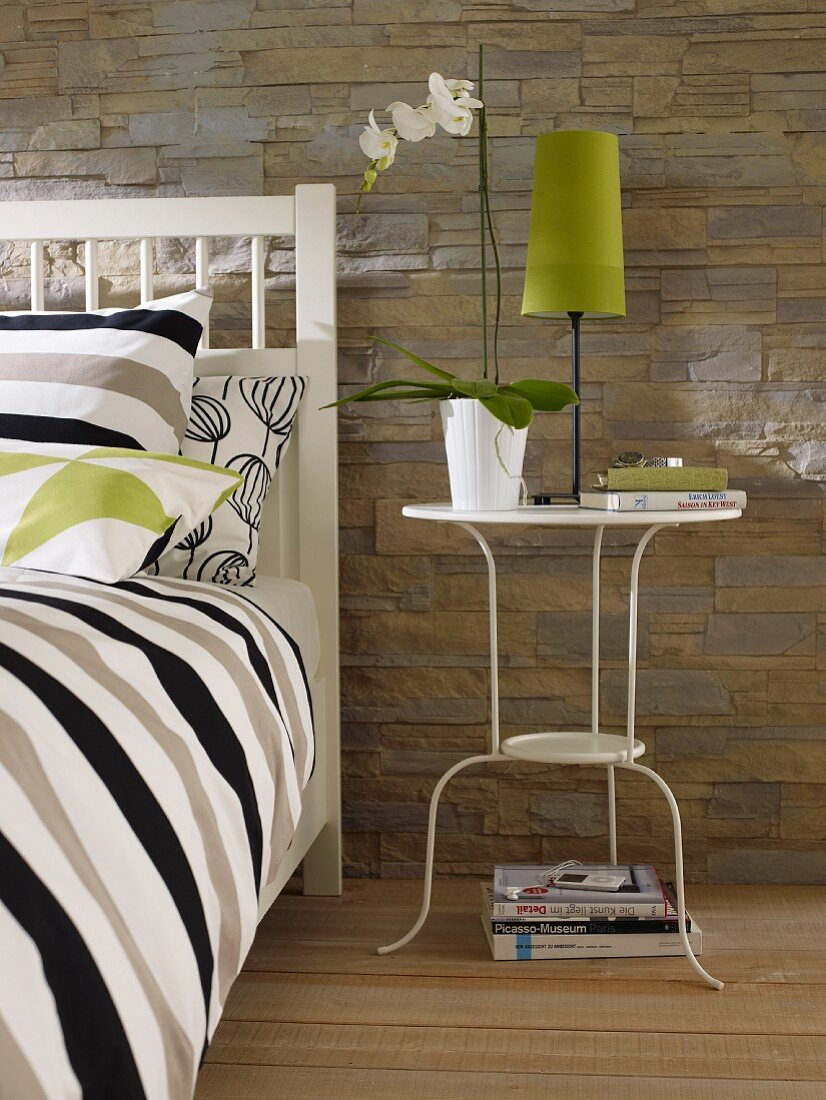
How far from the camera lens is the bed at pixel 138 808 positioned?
0.74 meters

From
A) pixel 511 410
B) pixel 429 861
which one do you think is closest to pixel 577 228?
pixel 511 410

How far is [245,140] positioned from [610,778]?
1.32 m

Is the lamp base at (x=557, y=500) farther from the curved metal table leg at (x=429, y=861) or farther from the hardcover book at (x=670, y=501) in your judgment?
the curved metal table leg at (x=429, y=861)

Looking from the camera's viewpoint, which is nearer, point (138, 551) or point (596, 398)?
point (138, 551)

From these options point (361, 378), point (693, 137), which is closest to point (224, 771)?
point (361, 378)

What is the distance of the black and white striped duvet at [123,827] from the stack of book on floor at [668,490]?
604 mm

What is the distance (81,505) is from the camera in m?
1.33

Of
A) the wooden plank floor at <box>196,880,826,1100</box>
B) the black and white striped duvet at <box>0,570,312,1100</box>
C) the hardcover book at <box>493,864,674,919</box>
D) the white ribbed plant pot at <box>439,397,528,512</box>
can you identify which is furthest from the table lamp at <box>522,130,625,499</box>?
the wooden plank floor at <box>196,880,826,1100</box>

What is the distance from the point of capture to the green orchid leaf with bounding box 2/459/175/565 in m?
1.32

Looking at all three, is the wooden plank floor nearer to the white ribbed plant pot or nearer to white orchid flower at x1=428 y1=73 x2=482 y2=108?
the white ribbed plant pot

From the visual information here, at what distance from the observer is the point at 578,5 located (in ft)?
6.68

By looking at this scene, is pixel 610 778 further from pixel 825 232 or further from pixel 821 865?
pixel 825 232

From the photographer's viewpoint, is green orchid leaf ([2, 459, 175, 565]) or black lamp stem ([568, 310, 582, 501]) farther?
black lamp stem ([568, 310, 582, 501])

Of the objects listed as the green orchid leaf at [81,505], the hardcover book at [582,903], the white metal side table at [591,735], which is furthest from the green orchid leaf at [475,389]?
the hardcover book at [582,903]
